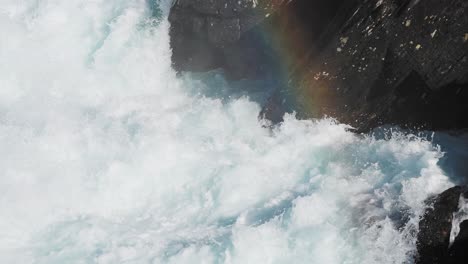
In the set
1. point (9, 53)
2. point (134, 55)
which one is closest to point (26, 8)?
point (9, 53)

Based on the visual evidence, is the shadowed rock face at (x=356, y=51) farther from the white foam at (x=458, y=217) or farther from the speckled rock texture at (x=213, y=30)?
the white foam at (x=458, y=217)

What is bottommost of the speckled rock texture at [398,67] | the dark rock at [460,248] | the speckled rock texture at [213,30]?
the dark rock at [460,248]

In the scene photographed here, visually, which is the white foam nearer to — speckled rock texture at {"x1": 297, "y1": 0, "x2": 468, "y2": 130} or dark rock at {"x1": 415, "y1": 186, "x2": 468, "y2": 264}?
dark rock at {"x1": 415, "y1": 186, "x2": 468, "y2": 264}

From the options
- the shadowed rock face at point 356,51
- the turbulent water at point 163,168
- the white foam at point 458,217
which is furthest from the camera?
the shadowed rock face at point 356,51

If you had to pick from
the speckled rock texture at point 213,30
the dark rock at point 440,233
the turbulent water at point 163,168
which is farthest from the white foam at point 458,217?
the speckled rock texture at point 213,30

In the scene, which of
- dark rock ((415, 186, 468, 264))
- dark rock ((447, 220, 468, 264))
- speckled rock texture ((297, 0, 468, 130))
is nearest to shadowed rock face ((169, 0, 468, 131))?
speckled rock texture ((297, 0, 468, 130))

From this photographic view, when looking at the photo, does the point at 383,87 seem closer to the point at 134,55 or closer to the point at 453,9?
the point at 453,9
